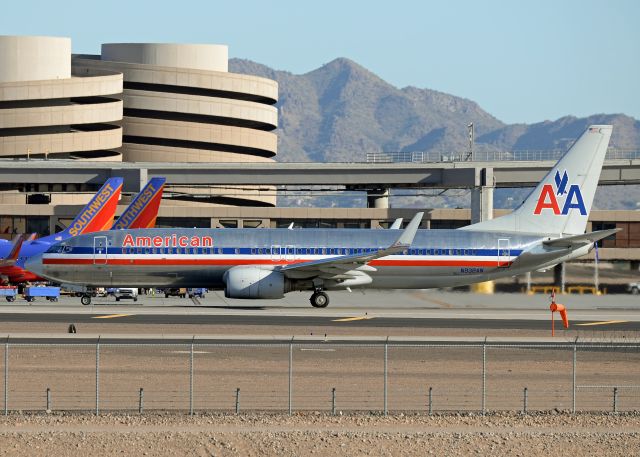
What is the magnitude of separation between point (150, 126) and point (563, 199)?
10071 cm

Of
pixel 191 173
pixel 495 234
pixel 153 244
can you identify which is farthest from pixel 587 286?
A: pixel 191 173

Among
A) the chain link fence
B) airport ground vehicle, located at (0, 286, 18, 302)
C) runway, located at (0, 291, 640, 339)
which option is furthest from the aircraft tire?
the chain link fence

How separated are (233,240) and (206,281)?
8.85 feet

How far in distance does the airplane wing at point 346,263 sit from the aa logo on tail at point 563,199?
868 cm

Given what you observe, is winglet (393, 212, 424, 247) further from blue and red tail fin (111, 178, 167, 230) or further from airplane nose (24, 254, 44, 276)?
blue and red tail fin (111, 178, 167, 230)

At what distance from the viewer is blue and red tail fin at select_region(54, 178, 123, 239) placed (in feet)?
278

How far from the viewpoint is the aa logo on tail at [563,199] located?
6838 centimetres

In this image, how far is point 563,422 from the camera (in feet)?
99.3

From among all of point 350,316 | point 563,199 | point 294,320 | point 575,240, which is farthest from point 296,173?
point 294,320

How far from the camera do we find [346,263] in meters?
64.2

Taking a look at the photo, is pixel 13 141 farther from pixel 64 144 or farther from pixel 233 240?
pixel 233 240

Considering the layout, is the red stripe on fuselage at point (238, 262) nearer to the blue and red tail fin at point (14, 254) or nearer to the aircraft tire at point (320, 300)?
the aircraft tire at point (320, 300)

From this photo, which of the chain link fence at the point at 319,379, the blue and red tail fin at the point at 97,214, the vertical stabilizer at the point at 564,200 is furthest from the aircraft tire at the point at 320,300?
the blue and red tail fin at the point at 97,214

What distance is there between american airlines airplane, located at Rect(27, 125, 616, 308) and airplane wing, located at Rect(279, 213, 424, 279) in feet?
0.18
